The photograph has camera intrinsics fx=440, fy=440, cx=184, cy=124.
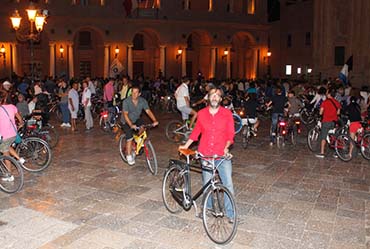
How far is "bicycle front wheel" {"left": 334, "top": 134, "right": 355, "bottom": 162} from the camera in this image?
414 inches

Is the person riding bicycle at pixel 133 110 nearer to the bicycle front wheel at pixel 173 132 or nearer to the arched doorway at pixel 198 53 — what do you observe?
the bicycle front wheel at pixel 173 132

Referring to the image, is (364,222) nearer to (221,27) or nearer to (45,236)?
(45,236)

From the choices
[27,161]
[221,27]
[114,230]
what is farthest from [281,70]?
[114,230]

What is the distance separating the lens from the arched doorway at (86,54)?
3484 centimetres

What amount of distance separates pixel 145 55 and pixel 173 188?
31.4 metres

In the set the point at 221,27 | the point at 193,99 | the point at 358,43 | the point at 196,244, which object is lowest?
the point at 196,244

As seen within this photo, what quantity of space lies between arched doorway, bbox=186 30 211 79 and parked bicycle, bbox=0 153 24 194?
93.8 feet

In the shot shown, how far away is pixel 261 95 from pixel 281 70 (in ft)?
68.9

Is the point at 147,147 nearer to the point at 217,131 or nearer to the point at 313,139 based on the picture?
the point at 217,131

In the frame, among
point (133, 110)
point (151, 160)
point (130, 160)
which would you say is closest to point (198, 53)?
point (130, 160)

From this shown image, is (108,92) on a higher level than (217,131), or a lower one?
higher

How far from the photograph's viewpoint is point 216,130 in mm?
5945

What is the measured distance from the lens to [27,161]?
31.2ft

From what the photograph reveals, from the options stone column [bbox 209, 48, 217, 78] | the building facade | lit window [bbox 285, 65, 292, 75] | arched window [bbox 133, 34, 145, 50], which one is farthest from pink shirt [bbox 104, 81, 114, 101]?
lit window [bbox 285, 65, 292, 75]
